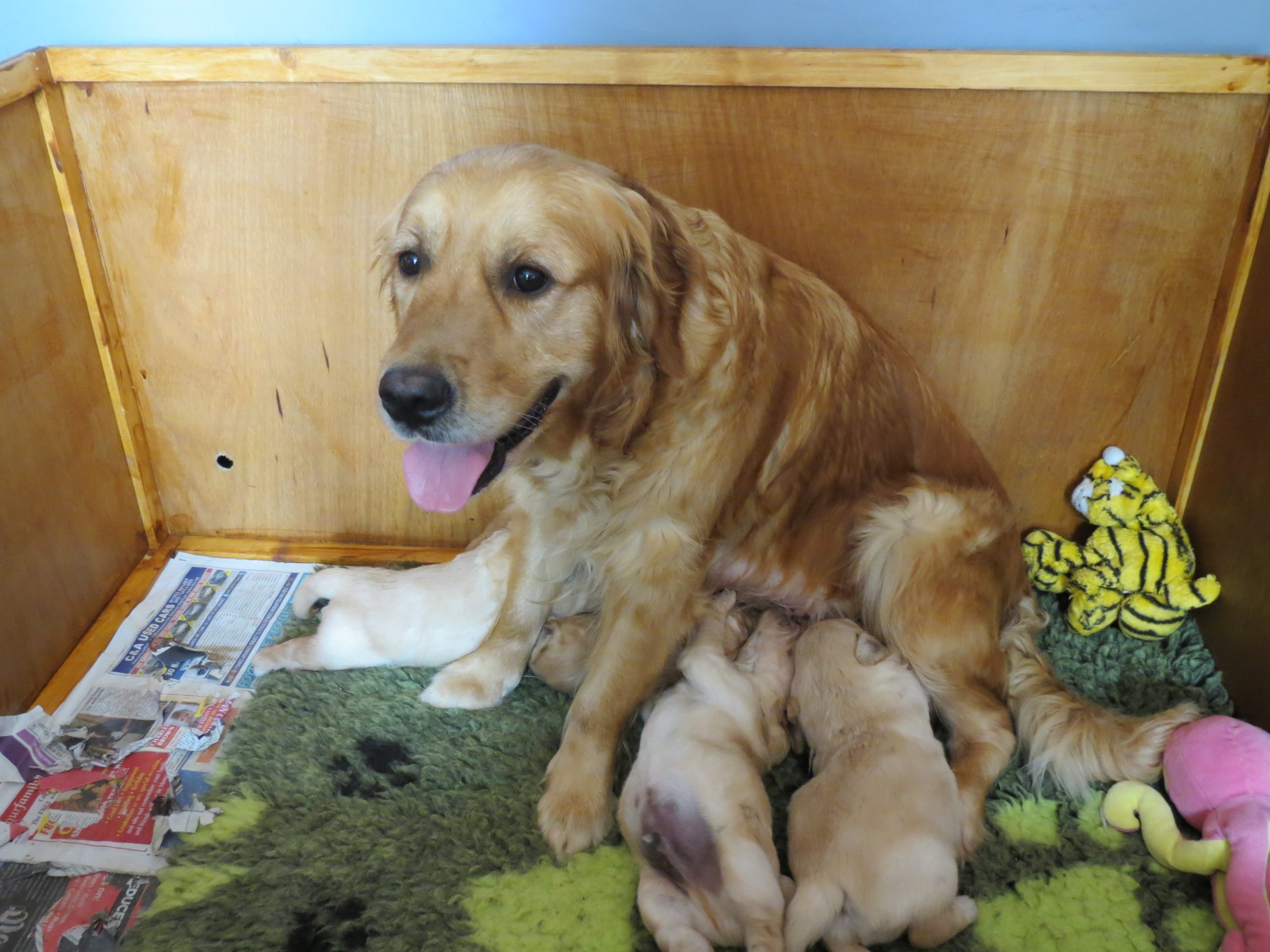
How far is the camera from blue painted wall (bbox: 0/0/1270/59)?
1.72 metres

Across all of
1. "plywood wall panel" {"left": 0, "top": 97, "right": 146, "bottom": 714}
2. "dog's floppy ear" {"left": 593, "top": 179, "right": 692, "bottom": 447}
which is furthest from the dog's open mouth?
"plywood wall panel" {"left": 0, "top": 97, "right": 146, "bottom": 714}

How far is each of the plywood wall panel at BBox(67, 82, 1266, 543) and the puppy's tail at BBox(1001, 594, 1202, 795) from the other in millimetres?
597

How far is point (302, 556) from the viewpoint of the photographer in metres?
2.23

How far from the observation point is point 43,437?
1.86 meters

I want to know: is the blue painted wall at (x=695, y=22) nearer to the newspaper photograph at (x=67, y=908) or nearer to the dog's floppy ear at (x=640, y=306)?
the dog's floppy ear at (x=640, y=306)

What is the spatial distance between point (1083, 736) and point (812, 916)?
650 millimetres

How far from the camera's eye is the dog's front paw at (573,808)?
61.6 inches

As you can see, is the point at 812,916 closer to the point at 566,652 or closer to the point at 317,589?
the point at 566,652

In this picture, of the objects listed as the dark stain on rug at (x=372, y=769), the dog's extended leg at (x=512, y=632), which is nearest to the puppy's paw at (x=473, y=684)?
the dog's extended leg at (x=512, y=632)

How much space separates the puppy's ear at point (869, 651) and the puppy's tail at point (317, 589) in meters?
1.00

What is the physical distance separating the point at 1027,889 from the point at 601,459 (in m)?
0.98

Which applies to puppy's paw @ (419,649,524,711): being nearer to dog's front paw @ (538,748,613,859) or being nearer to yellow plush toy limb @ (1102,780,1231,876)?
dog's front paw @ (538,748,613,859)

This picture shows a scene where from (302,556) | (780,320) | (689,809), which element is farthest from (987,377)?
(302,556)

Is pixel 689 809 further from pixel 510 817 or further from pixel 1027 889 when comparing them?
pixel 1027 889
